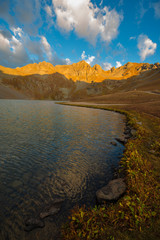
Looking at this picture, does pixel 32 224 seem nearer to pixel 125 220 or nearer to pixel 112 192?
pixel 125 220

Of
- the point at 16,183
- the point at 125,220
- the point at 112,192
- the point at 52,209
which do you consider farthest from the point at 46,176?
the point at 125,220

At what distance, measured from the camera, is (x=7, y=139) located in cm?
1602

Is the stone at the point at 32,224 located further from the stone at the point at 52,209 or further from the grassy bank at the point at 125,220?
the grassy bank at the point at 125,220

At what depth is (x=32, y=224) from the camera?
5465 millimetres

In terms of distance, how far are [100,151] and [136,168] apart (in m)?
5.97

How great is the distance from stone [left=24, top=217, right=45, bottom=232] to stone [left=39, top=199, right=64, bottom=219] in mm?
317

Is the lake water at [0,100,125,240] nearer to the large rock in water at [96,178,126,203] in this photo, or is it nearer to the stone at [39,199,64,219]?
the stone at [39,199,64,219]

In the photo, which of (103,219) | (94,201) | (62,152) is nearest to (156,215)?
(103,219)

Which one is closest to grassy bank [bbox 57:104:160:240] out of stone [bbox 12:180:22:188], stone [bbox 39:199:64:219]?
stone [bbox 39:199:64:219]

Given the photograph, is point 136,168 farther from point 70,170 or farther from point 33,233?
point 33,233

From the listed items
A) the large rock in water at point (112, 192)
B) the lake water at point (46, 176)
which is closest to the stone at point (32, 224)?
the lake water at point (46, 176)

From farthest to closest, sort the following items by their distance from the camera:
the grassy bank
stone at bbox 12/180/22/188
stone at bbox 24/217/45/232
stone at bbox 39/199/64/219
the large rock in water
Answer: stone at bbox 12/180/22/188 → the large rock in water → stone at bbox 39/199/64/219 → stone at bbox 24/217/45/232 → the grassy bank

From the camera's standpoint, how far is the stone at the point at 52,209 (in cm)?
597

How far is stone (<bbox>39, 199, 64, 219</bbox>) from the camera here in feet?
19.6
